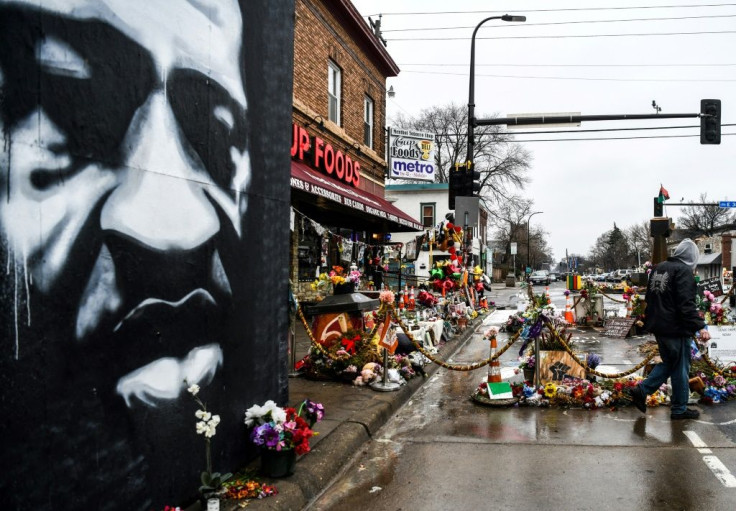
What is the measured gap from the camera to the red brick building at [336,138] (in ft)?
43.5

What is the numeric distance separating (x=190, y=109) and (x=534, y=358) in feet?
19.1

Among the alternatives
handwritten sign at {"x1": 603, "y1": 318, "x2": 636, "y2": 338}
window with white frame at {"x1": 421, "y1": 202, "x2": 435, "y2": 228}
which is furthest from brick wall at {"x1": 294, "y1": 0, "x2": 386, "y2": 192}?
window with white frame at {"x1": 421, "y1": 202, "x2": 435, "y2": 228}

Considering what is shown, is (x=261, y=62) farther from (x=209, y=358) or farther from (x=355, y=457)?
(x=355, y=457)

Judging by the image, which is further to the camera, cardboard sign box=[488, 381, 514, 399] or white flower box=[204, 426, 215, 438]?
cardboard sign box=[488, 381, 514, 399]

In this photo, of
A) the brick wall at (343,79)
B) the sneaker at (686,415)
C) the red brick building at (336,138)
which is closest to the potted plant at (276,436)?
the sneaker at (686,415)

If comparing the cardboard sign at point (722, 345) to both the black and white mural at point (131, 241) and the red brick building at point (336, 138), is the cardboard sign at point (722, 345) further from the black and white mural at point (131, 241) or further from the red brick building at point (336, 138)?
the red brick building at point (336, 138)

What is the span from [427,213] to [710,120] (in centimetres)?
3123

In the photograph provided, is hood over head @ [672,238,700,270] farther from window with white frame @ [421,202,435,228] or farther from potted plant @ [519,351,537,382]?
window with white frame @ [421,202,435,228]

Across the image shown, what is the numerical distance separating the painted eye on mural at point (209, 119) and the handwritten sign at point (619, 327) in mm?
12227

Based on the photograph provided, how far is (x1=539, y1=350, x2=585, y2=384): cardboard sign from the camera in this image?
7.81 meters

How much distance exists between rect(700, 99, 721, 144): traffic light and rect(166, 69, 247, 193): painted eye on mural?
1499 centimetres

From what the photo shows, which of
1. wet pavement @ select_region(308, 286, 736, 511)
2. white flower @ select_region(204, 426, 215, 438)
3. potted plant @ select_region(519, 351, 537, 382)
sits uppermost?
white flower @ select_region(204, 426, 215, 438)

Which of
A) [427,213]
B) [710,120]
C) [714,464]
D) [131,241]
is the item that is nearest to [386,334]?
[714,464]

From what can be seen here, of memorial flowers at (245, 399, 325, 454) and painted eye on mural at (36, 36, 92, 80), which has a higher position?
painted eye on mural at (36, 36, 92, 80)
